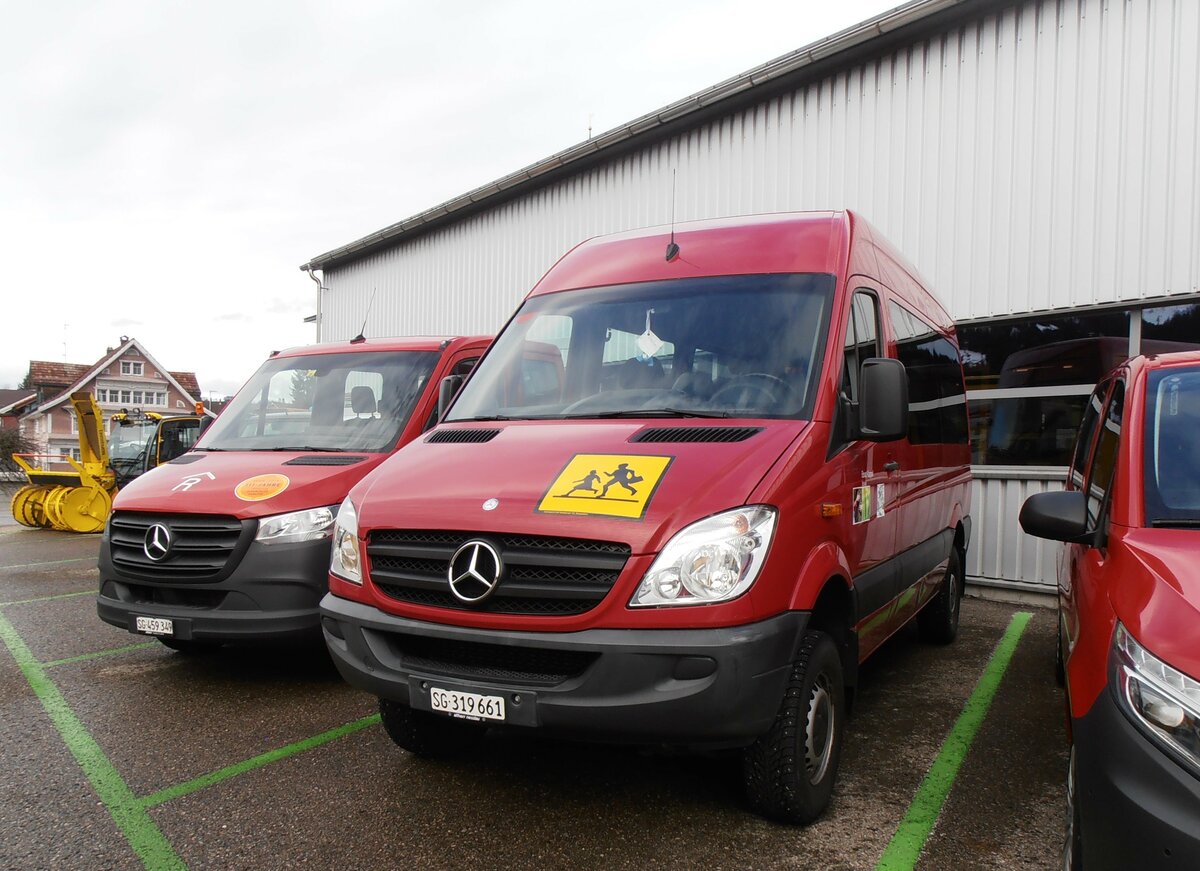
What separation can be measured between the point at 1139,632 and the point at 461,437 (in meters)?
2.51

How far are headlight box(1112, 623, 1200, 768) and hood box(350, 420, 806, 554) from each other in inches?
44.7

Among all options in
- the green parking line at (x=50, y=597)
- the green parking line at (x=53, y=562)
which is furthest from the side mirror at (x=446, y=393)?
the green parking line at (x=53, y=562)

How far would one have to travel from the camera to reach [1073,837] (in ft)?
7.47

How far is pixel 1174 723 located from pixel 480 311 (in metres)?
12.7

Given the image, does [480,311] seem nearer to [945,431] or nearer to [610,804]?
[945,431]

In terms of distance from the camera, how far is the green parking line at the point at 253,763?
11.3ft

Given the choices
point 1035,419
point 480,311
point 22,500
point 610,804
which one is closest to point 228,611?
point 610,804

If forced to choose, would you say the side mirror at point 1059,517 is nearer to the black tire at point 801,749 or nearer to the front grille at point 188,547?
the black tire at point 801,749

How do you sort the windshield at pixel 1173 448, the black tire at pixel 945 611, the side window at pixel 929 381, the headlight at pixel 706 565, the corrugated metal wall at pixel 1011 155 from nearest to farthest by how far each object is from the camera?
the windshield at pixel 1173 448, the headlight at pixel 706 565, the side window at pixel 929 381, the black tire at pixel 945 611, the corrugated metal wall at pixel 1011 155

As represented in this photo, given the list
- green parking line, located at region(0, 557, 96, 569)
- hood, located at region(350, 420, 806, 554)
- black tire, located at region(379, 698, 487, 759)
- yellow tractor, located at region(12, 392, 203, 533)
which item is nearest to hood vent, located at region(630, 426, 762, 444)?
hood, located at region(350, 420, 806, 554)

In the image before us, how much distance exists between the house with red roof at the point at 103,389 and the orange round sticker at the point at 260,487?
59.6m

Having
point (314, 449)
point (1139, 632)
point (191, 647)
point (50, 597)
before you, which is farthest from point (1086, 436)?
point (50, 597)

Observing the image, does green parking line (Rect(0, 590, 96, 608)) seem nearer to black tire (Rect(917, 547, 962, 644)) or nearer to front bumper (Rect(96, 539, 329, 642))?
front bumper (Rect(96, 539, 329, 642))

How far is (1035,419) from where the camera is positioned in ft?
25.7
